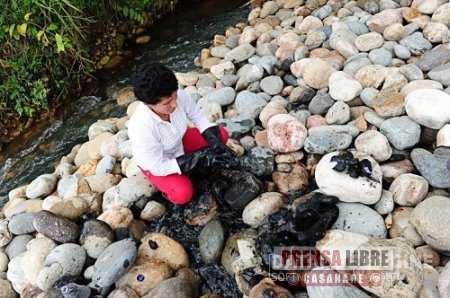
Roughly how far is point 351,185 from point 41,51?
3.39 meters

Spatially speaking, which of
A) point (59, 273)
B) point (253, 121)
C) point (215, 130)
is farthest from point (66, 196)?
point (253, 121)

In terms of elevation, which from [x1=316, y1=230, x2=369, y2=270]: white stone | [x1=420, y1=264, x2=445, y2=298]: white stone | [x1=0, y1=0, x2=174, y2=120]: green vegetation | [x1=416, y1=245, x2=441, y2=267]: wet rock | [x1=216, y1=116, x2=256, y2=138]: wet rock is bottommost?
[x1=416, y1=245, x2=441, y2=267]: wet rock

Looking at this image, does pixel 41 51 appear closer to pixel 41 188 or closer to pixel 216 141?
pixel 41 188

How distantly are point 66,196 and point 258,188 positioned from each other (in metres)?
1.53

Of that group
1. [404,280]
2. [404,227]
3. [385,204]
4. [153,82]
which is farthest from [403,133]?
[153,82]

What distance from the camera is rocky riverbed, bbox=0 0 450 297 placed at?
234 centimetres

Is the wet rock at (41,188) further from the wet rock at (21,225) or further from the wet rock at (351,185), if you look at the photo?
the wet rock at (351,185)

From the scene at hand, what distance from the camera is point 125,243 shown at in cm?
260

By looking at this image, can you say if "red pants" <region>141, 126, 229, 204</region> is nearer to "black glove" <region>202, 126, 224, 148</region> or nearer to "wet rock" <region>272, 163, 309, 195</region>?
"black glove" <region>202, 126, 224, 148</region>

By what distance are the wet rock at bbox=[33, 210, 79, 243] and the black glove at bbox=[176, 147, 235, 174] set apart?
84cm

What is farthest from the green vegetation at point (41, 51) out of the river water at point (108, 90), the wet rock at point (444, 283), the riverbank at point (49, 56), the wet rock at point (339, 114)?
the wet rock at point (444, 283)

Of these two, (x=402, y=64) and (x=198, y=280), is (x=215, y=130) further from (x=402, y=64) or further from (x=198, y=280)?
(x=402, y=64)

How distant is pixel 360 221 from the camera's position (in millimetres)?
2441

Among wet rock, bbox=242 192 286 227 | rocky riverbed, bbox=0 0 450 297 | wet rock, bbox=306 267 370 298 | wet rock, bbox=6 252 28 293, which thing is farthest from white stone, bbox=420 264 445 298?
wet rock, bbox=6 252 28 293
